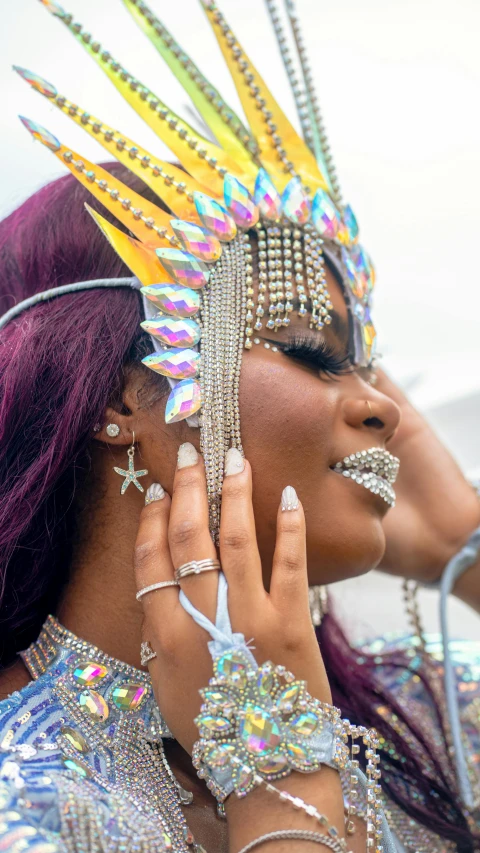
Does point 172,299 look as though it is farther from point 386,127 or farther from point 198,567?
point 386,127

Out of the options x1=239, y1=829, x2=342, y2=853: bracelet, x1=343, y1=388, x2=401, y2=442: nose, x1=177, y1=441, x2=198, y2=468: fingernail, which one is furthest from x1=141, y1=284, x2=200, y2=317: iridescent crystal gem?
x1=239, y1=829, x2=342, y2=853: bracelet

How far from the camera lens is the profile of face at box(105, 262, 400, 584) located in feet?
4.30

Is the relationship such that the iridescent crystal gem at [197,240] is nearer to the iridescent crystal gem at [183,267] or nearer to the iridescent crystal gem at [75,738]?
the iridescent crystal gem at [183,267]

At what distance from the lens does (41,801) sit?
1.02m

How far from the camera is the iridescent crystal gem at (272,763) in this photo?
108 cm

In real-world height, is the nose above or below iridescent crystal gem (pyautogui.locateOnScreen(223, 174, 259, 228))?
below

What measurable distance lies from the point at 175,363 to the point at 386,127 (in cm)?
183

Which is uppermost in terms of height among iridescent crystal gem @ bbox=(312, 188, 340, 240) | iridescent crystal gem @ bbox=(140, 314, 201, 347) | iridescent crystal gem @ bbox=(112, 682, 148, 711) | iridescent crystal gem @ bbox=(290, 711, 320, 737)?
iridescent crystal gem @ bbox=(140, 314, 201, 347)

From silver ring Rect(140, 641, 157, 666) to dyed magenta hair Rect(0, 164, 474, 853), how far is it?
0.29 m

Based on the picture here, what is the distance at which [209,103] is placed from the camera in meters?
1.54

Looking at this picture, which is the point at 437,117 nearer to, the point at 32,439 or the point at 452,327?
the point at 452,327

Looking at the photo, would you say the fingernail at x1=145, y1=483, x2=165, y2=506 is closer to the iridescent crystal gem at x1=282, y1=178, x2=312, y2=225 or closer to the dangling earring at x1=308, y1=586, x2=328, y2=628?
the iridescent crystal gem at x1=282, y1=178, x2=312, y2=225

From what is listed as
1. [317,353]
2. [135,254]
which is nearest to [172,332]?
[135,254]

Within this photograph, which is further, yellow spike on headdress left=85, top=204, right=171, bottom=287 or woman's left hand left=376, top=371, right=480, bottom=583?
woman's left hand left=376, top=371, right=480, bottom=583
